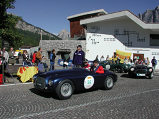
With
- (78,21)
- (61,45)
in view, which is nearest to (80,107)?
(61,45)

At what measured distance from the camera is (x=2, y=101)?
5.42 m

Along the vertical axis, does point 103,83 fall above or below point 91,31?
below

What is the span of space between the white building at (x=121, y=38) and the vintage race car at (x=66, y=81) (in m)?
15.3

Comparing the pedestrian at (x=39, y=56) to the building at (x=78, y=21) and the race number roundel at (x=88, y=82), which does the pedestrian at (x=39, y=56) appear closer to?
the race number roundel at (x=88, y=82)

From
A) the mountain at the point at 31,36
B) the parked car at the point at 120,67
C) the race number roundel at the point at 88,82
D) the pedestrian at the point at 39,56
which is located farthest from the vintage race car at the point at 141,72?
the mountain at the point at 31,36

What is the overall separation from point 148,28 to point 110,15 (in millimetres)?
4818

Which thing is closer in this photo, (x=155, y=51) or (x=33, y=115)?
(x=33, y=115)

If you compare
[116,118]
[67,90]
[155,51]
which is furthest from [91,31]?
[116,118]

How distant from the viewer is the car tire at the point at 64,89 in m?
5.53

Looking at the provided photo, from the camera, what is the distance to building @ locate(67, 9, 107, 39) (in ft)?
95.2

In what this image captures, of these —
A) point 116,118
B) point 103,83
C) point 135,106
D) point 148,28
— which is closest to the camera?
point 116,118

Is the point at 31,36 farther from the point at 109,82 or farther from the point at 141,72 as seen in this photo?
the point at 109,82

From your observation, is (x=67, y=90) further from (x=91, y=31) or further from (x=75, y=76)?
(x=91, y=31)

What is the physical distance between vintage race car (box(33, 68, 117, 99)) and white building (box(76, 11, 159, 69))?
15.3m
